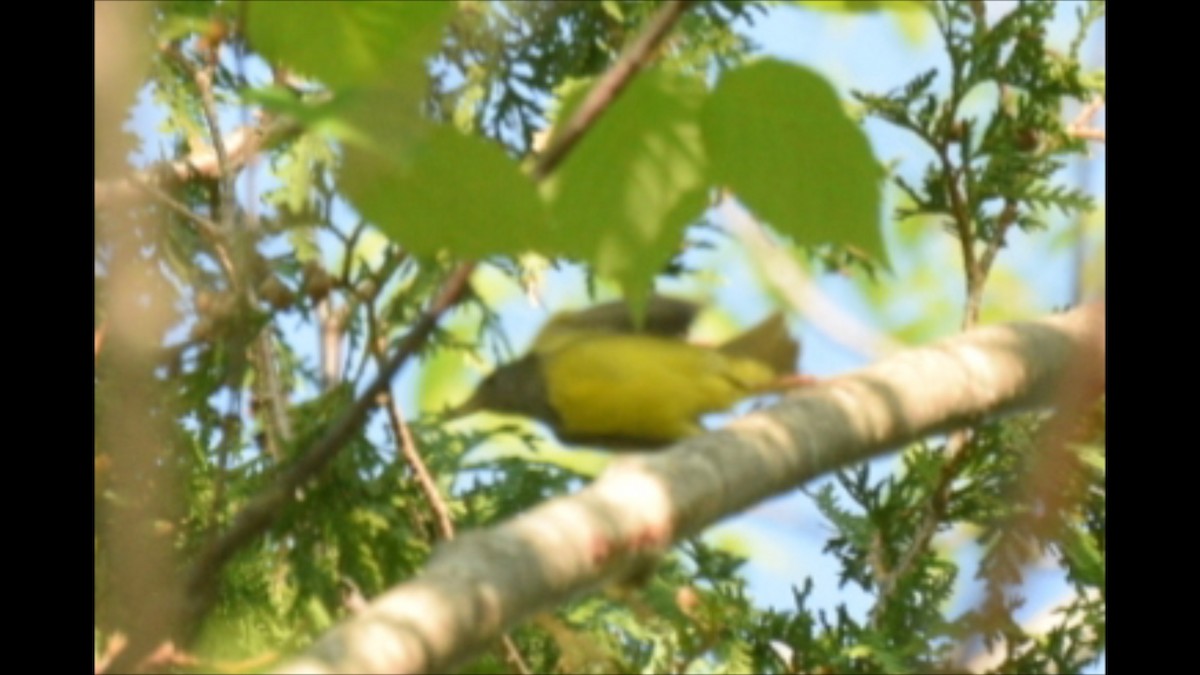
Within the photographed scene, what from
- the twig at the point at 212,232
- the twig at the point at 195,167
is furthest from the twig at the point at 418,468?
the twig at the point at 212,232

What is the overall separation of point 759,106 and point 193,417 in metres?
0.88

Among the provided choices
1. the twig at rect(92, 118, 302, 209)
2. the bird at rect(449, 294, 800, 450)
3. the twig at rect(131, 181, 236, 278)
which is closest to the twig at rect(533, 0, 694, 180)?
the twig at rect(92, 118, 302, 209)

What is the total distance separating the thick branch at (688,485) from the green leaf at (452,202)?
0.17 m

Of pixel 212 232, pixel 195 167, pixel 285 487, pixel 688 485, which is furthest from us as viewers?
pixel 195 167

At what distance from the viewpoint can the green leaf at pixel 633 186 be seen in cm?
74

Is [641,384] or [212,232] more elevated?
[641,384]

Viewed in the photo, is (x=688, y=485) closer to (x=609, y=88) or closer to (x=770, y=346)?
(x=609, y=88)

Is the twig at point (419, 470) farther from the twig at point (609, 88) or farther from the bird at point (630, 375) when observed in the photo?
the twig at point (609, 88)

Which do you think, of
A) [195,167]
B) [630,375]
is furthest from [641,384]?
[195,167]

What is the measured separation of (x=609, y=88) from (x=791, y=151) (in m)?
0.08

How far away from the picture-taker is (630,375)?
185cm

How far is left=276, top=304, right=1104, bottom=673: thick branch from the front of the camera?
80cm

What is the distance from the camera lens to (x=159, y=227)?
1049 mm

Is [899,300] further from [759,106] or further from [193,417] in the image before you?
[759,106]
